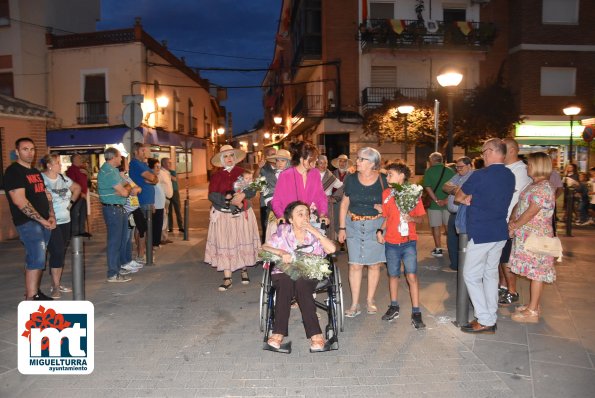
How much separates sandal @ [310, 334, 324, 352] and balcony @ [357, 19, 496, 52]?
19457 millimetres

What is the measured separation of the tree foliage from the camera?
20.6m

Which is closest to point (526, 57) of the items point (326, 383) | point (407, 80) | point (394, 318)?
point (407, 80)

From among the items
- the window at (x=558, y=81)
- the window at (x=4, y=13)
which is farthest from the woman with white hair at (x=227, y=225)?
the window at (x=4, y=13)

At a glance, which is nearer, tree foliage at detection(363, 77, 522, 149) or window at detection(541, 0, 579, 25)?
tree foliage at detection(363, 77, 522, 149)

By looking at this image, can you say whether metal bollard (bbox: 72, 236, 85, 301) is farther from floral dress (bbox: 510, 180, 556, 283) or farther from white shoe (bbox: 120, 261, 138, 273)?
floral dress (bbox: 510, 180, 556, 283)

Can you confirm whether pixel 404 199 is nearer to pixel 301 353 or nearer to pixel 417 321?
pixel 417 321

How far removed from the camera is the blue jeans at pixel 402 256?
5.32 m

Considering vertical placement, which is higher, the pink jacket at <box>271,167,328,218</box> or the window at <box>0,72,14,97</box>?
the window at <box>0,72,14,97</box>

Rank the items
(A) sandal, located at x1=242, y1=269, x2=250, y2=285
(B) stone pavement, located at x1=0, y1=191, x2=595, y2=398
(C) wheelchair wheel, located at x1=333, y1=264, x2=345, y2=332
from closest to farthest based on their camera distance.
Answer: (B) stone pavement, located at x1=0, y1=191, x2=595, y2=398
(C) wheelchair wheel, located at x1=333, y1=264, x2=345, y2=332
(A) sandal, located at x1=242, y1=269, x2=250, y2=285

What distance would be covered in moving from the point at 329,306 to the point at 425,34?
20.2m

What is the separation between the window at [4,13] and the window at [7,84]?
7.30ft

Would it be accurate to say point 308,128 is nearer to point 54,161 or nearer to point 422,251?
point 422,251

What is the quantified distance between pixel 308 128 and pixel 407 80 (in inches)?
288

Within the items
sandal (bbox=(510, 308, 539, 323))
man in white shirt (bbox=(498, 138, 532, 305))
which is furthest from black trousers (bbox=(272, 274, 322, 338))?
man in white shirt (bbox=(498, 138, 532, 305))
